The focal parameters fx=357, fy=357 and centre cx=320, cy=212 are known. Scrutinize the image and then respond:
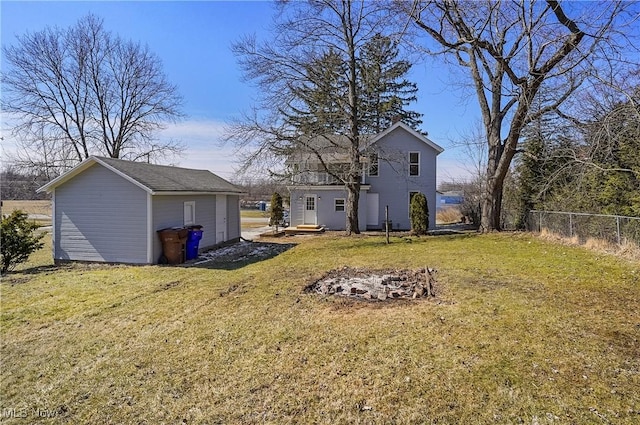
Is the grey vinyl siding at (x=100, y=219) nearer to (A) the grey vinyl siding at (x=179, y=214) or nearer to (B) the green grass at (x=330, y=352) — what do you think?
(A) the grey vinyl siding at (x=179, y=214)

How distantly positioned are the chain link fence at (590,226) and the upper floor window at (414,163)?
25.0 feet

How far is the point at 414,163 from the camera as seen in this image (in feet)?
69.9

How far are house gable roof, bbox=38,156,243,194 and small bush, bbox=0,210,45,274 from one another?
1.15m

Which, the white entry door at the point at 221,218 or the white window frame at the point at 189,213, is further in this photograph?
the white entry door at the point at 221,218

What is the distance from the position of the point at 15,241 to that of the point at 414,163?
731 inches

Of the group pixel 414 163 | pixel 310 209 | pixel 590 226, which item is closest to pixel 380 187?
pixel 414 163

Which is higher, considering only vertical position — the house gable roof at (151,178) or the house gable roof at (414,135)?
the house gable roof at (414,135)

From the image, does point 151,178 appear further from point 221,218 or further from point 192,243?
point 221,218

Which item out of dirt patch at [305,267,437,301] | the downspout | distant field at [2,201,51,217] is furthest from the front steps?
distant field at [2,201,51,217]

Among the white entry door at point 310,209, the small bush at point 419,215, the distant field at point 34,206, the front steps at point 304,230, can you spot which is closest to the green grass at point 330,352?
the small bush at point 419,215

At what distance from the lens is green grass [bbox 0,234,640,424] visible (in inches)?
Result: 126

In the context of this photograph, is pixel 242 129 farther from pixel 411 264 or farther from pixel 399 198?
pixel 399 198

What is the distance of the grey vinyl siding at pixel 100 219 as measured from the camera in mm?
11125

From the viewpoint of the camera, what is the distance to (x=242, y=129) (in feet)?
47.8
